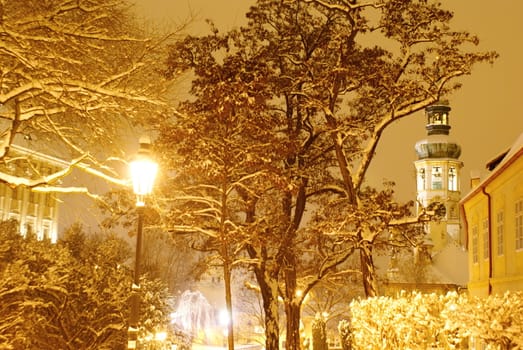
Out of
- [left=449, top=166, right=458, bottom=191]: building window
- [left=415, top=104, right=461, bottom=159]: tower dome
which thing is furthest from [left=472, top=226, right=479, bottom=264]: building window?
[left=449, top=166, right=458, bottom=191]: building window

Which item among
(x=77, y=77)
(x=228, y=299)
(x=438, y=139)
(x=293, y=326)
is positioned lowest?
(x=293, y=326)

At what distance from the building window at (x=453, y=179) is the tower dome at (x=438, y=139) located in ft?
8.80

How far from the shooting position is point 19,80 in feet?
39.0

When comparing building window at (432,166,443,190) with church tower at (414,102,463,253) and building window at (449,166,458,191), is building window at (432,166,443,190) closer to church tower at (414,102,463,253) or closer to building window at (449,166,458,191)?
church tower at (414,102,463,253)

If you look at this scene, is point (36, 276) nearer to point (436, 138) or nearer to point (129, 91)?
point (129, 91)

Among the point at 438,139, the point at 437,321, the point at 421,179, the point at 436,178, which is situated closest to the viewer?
the point at 437,321

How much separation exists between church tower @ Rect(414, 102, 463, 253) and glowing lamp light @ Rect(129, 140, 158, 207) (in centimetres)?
8775

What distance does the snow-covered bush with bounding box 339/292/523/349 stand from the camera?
39.4 ft

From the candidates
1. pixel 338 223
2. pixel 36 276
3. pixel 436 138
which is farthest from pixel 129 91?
pixel 436 138

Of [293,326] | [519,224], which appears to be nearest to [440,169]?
[293,326]

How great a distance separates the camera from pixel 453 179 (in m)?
101

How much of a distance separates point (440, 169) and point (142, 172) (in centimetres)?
9456

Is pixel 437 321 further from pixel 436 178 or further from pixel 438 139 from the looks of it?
pixel 436 178

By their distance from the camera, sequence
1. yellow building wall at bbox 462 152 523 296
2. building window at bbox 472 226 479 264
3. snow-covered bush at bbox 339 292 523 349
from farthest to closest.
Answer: building window at bbox 472 226 479 264 < yellow building wall at bbox 462 152 523 296 < snow-covered bush at bbox 339 292 523 349
